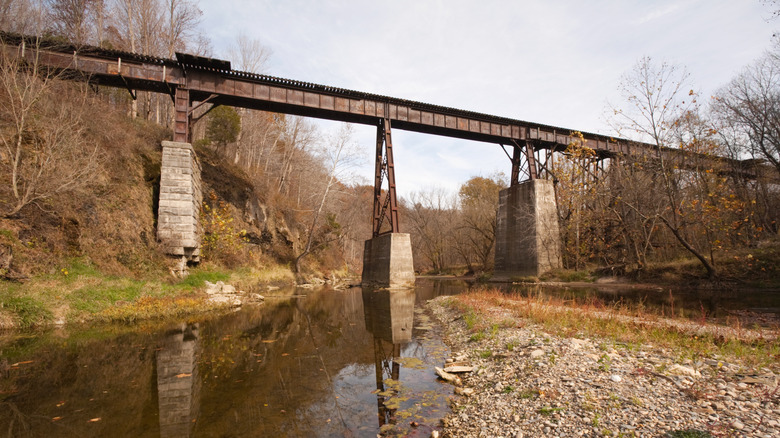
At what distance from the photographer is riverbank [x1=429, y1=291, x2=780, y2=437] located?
3.32m

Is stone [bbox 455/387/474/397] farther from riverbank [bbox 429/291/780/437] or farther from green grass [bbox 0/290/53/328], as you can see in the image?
green grass [bbox 0/290/53/328]

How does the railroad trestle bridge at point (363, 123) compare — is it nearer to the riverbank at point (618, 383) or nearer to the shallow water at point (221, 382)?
the shallow water at point (221, 382)

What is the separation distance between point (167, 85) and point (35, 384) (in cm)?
1693

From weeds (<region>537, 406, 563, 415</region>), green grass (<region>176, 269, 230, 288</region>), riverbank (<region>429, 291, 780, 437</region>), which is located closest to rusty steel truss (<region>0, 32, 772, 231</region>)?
green grass (<region>176, 269, 230, 288</region>)

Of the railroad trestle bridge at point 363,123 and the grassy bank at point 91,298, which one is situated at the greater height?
the railroad trestle bridge at point 363,123

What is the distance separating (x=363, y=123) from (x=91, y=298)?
1766 cm

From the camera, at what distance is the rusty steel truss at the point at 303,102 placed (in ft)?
55.0

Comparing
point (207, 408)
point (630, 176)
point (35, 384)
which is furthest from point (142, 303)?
point (630, 176)

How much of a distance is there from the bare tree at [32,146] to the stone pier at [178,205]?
3365 mm

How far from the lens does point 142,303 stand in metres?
11.2

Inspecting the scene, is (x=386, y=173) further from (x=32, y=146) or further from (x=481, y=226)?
(x=481, y=226)

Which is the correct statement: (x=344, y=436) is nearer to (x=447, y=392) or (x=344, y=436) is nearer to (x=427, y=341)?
(x=447, y=392)

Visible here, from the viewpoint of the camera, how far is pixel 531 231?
24.3 metres

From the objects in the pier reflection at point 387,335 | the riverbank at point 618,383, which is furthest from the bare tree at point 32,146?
the riverbank at point 618,383
